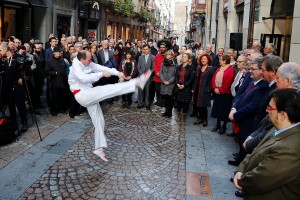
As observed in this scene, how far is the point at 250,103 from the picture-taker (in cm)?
522

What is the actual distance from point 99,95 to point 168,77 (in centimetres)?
411

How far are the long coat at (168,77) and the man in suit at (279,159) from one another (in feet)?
22.0

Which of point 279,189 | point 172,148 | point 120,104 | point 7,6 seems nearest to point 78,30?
point 7,6

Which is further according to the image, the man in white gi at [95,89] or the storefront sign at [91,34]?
the storefront sign at [91,34]

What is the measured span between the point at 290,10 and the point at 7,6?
12.8 m

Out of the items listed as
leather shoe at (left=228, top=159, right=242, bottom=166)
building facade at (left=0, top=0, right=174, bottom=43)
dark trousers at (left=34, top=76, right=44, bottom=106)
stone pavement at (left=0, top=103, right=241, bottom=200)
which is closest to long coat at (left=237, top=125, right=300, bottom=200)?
stone pavement at (left=0, top=103, right=241, bottom=200)

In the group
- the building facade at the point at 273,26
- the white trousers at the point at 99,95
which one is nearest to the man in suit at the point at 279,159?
the white trousers at the point at 99,95

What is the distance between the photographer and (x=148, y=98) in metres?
10.6

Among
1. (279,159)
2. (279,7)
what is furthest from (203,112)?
(279,159)

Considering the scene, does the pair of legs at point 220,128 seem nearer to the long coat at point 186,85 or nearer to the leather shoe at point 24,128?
the long coat at point 186,85

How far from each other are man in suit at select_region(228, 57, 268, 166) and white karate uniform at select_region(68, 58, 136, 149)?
1812 millimetres

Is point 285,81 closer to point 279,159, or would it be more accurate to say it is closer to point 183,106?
point 279,159

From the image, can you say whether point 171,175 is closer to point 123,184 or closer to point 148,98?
point 123,184

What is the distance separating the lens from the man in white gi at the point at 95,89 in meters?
5.56
